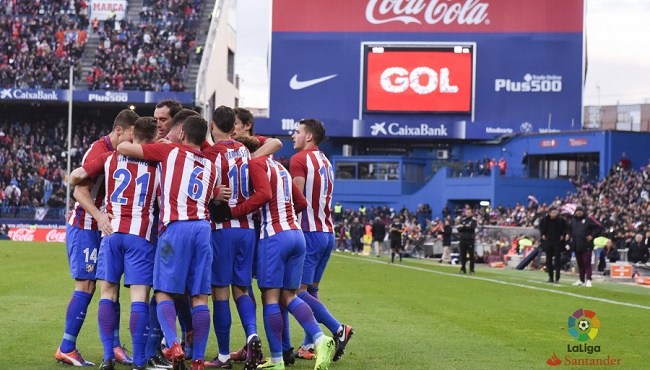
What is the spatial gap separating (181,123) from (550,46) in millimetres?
59807

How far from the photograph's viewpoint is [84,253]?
31.8 ft

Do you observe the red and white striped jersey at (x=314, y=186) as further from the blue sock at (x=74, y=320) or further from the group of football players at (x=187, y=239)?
the blue sock at (x=74, y=320)

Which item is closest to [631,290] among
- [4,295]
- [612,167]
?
[4,295]

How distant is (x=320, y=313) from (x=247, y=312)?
3.51 ft

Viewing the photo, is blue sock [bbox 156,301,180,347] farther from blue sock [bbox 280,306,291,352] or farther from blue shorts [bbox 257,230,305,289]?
blue sock [bbox 280,306,291,352]

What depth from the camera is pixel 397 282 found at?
24.5 meters

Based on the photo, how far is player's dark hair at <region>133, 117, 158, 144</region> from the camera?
9.24 meters

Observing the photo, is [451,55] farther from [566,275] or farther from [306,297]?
[306,297]

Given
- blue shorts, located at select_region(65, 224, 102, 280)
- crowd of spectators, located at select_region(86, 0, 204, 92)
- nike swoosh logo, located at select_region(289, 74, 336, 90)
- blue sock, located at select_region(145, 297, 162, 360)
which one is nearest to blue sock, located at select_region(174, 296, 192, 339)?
blue sock, located at select_region(145, 297, 162, 360)

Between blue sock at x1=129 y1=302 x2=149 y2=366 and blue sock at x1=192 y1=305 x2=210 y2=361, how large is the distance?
0.45 metres

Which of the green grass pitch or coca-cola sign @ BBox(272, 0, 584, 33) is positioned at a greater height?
coca-cola sign @ BBox(272, 0, 584, 33)

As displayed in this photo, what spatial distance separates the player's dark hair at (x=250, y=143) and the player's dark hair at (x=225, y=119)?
0.48 metres

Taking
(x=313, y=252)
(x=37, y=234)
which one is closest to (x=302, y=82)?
(x=37, y=234)

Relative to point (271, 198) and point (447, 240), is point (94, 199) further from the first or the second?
point (447, 240)
